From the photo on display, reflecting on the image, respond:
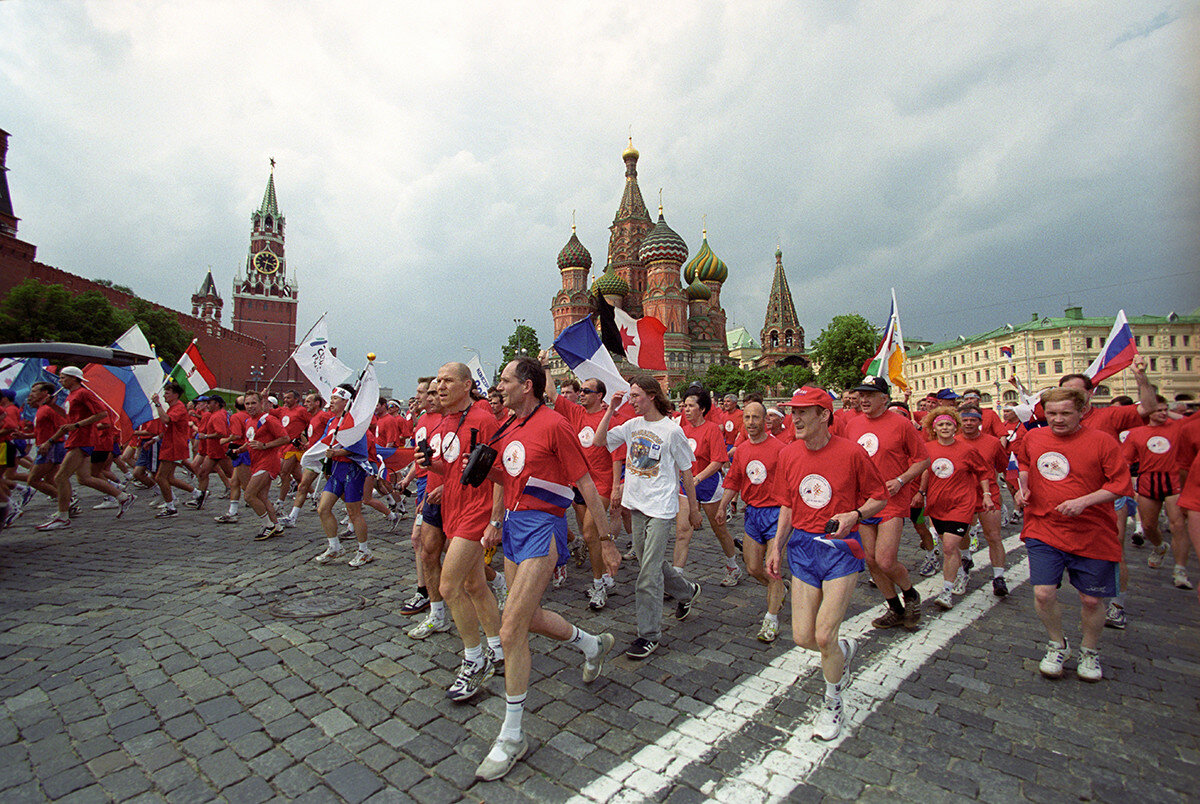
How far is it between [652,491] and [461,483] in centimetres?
169

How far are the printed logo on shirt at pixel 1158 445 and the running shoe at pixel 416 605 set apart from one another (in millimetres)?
8319

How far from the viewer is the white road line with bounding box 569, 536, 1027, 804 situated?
277 cm

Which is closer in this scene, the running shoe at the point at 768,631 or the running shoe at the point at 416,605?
the running shoe at the point at 768,631

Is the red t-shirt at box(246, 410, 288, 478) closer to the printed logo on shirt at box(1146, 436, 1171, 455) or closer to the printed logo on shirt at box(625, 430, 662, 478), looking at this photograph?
the printed logo on shirt at box(625, 430, 662, 478)

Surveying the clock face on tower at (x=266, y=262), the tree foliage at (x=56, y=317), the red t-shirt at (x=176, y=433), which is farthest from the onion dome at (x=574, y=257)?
the red t-shirt at (x=176, y=433)

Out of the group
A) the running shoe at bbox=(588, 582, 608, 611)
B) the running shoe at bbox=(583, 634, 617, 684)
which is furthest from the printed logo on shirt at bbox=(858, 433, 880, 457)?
the running shoe at bbox=(583, 634, 617, 684)

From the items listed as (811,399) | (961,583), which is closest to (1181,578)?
(961,583)

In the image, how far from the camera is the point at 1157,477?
6793 mm

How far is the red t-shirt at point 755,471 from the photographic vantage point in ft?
17.3

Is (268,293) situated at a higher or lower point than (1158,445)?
higher

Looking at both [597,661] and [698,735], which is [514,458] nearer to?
[597,661]

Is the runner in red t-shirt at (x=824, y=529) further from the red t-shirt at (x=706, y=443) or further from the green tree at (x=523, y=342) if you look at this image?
the green tree at (x=523, y=342)

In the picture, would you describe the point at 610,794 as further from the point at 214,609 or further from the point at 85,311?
the point at 85,311

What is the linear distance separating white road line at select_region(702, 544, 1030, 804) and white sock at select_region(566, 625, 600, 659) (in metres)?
1.12
